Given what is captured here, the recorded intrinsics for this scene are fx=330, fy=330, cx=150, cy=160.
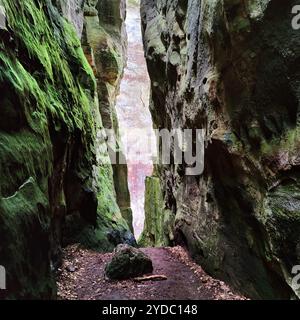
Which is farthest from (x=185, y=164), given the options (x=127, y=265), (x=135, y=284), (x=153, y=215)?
(x=153, y=215)

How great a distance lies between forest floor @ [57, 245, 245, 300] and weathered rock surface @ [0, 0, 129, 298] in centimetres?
53

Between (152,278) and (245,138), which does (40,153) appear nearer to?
(152,278)

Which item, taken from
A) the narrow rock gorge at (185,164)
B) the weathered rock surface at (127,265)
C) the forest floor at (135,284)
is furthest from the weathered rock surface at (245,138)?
the weathered rock surface at (127,265)

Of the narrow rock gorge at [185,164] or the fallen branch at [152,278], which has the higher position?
the narrow rock gorge at [185,164]

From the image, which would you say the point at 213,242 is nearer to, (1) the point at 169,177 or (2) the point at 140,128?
(1) the point at 169,177

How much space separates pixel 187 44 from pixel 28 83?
5.36 metres

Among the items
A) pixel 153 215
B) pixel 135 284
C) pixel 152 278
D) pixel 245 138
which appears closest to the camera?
pixel 245 138

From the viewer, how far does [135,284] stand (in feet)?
22.2

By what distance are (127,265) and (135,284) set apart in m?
0.51

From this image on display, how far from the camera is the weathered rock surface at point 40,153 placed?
451cm

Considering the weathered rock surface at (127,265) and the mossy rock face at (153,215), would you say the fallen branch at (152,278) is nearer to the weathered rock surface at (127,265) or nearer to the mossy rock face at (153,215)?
the weathered rock surface at (127,265)

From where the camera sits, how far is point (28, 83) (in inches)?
242

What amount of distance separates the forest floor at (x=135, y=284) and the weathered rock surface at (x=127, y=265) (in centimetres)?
19
